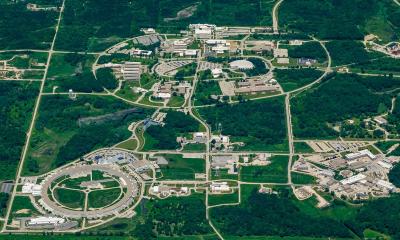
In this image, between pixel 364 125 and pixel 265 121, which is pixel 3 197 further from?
pixel 364 125

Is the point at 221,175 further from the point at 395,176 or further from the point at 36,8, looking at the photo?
the point at 36,8

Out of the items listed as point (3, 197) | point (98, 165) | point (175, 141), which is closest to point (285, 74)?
point (175, 141)

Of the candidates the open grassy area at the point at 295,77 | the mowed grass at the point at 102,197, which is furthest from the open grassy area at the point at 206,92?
the mowed grass at the point at 102,197

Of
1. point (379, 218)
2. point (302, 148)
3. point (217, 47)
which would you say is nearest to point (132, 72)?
point (217, 47)

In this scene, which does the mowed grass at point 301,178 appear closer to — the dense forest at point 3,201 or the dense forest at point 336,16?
the dense forest at point 3,201

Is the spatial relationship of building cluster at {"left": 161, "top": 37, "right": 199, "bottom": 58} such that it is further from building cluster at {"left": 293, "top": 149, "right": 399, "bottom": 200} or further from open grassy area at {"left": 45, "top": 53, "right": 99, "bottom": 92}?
building cluster at {"left": 293, "top": 149, "right": 399, "bottom": 200}

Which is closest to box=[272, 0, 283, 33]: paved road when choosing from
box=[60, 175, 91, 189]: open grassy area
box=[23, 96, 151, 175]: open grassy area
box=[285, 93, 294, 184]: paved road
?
box=[285, 93, 294, 184]: paved road

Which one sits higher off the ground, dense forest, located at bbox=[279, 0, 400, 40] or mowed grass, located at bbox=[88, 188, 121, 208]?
dense forest, located at bbox=[279, 0, 400, 40]
